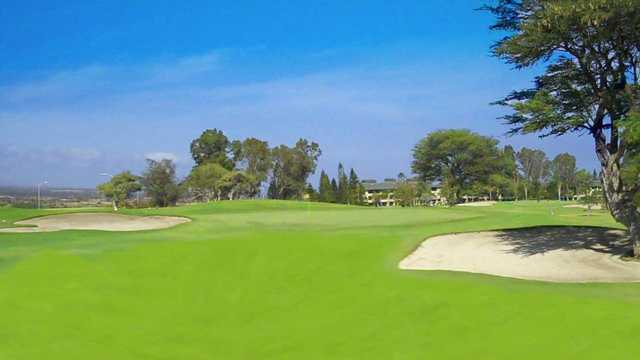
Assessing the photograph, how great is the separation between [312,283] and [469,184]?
91985mm

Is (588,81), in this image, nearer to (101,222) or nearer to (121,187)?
(101,222)

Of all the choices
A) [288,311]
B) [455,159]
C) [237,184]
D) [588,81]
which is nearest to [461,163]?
[455,159]

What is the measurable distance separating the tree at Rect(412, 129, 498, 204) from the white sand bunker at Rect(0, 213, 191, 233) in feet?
228

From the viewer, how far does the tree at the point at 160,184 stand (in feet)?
320

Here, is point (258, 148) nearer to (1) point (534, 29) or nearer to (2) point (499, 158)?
(2) point (499, 158)

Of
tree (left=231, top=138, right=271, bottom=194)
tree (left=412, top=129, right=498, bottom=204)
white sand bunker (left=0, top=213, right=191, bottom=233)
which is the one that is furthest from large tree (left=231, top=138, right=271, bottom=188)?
white sand bunker (left=0, top=213, right=191, bottom=233)

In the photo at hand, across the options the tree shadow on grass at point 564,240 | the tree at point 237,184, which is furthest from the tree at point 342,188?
the tree shadow on grass at point 564,240

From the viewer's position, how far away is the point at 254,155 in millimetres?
109875

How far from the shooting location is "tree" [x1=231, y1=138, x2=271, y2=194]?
10962 centimetres

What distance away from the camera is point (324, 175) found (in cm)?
12988

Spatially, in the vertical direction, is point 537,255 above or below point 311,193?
below

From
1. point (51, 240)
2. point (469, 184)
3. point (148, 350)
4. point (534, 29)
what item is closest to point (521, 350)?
point (148, 350)

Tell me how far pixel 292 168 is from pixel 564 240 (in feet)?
303

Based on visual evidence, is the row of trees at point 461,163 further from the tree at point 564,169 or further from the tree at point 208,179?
the tree at point 208,179
